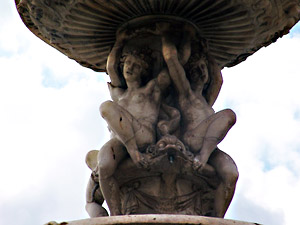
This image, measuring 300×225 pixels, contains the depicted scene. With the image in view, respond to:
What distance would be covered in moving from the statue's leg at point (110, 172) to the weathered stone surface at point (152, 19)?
168 cm

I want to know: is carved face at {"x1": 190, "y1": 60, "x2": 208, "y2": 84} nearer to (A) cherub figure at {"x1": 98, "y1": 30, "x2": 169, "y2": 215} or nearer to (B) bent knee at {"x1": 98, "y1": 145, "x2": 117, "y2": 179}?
(A) cherub figure at {"x1": 98, "y1": 30, "x2": 169, "y2": 215}

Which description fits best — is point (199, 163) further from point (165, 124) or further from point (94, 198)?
point (94, 198)

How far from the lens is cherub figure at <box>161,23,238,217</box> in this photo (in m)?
9.80

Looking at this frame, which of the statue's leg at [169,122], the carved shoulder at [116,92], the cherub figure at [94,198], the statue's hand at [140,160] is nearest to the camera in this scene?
the statue's hand at [140,160]

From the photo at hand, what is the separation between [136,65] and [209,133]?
1248mm

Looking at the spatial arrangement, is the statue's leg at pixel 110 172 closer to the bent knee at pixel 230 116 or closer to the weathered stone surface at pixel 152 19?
the bent knee at pixel 230 116

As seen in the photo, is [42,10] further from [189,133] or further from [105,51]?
[189,133]

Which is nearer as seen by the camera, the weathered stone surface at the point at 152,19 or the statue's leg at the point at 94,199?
the statue's leg at the point at 94,199

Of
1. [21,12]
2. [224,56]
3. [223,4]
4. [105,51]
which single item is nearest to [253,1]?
[223,4]

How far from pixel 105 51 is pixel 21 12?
1202 millimetres

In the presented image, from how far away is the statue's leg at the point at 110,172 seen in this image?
31.6ft

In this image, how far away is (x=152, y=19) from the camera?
10.5 meters

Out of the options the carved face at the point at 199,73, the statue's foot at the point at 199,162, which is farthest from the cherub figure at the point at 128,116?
the statue's foot at the point at 199,162

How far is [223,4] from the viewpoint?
10.5m
